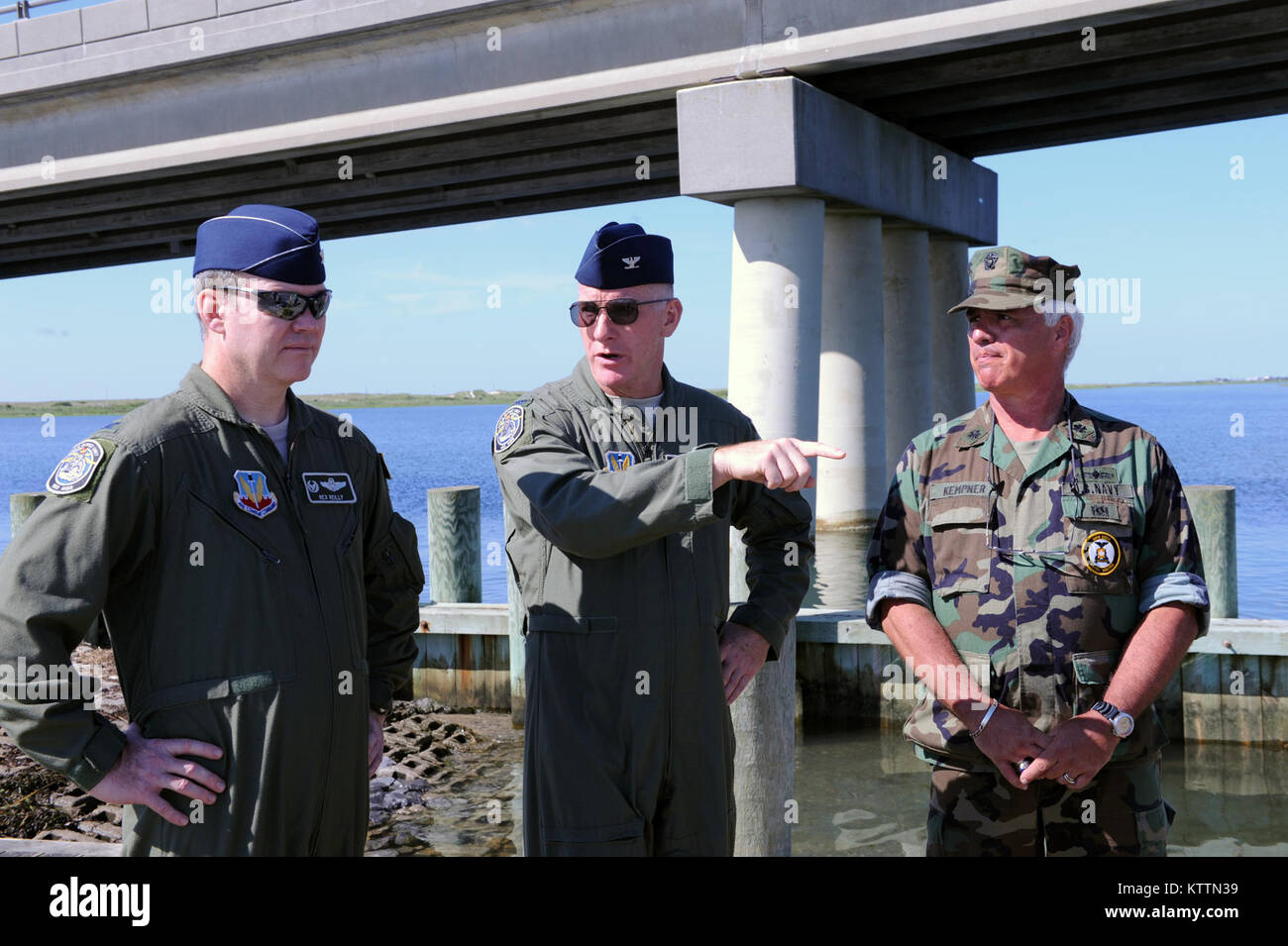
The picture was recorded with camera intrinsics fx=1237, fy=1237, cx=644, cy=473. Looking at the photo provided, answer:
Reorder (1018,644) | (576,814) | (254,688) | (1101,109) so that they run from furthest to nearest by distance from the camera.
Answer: (1101,109) → (1018,644) → (576,814) → (254,688)

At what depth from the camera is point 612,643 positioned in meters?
3.27

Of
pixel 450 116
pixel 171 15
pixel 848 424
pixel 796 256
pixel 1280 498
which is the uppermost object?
pixel 171 15

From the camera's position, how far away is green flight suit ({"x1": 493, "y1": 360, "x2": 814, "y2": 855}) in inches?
124

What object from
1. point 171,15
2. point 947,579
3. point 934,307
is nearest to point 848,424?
point 934,307

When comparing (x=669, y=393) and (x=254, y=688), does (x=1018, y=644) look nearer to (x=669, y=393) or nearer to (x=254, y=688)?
(x=669, y=393)

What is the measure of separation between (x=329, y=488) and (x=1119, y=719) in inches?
84.3

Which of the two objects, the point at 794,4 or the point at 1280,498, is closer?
the point at 794,4

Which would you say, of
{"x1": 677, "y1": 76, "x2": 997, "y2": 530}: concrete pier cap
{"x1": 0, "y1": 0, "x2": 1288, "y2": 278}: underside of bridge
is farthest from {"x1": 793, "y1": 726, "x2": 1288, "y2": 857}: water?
{"x1": 0, "y1": 0, "x2": 1288, "y2": 278}: underside of bridge

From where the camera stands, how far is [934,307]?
74.8 ft

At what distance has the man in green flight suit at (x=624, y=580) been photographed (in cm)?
310

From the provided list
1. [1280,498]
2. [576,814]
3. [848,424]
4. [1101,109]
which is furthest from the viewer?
[1280,498]

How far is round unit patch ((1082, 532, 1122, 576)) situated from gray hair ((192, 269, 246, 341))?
2.34 metres

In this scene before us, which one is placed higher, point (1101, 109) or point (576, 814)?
→ point (1101, 109)

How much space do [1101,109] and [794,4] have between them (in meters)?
5.70
